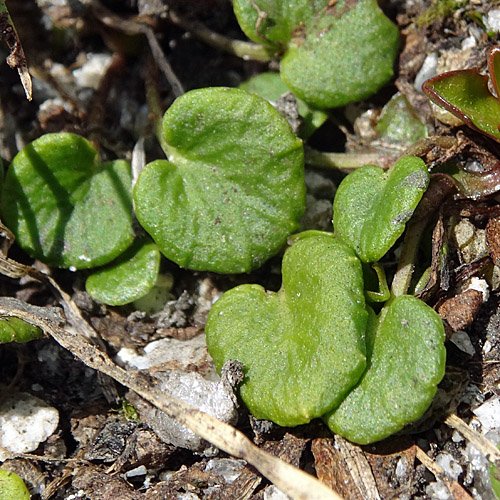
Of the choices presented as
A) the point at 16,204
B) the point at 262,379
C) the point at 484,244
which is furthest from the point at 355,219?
the point at 16,204

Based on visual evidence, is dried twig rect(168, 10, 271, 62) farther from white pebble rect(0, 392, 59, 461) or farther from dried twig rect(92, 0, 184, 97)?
white pebble rect(0, 392, 59, 461)

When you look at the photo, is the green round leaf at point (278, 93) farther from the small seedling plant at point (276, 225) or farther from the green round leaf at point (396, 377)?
the green round leaf at point (396, 377)

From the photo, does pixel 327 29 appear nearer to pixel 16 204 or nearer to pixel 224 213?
pixel 224 213

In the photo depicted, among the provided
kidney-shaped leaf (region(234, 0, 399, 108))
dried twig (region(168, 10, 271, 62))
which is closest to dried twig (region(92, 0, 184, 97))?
dried twig (region(168, 10, 271, 62))

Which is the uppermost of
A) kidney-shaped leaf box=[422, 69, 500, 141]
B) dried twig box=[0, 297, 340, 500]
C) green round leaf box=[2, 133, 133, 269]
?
kidney-shaped leaf box=[422, 69, 500, 141]

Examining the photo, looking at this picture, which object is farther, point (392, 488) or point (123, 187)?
point (123, 187)

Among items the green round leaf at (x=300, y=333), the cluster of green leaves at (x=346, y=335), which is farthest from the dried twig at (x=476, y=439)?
the green round leaf at (x=300, y=333)
